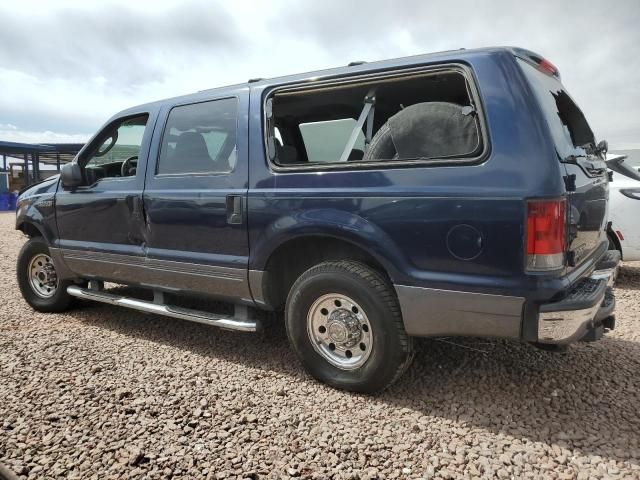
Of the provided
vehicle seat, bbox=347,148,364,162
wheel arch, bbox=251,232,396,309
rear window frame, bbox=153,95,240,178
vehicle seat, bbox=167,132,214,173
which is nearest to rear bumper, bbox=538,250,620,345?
wheel arch, bbox=251,232,396,309

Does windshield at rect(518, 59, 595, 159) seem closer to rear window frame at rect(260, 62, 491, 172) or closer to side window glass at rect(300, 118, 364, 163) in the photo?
rear window frame at rect(260, 62, 491, 172)

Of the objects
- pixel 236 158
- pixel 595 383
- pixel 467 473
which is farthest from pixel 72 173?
pixel 595 383

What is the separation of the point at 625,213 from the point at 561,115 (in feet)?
10.5

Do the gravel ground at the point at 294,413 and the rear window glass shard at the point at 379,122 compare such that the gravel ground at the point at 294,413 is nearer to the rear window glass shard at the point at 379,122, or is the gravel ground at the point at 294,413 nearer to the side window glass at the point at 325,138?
the rear window glass shard at the point at 379,122

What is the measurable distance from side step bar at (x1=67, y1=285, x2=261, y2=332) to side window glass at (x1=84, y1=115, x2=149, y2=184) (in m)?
1.02

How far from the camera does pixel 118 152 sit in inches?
168

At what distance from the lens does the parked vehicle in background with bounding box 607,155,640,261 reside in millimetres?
5211

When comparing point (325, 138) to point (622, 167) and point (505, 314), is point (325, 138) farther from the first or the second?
point (622, 167)

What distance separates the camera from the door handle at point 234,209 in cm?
303

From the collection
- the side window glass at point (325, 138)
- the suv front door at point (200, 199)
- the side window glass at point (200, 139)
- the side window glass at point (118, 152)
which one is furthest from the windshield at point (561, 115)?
the side window glass at point (118, 152)

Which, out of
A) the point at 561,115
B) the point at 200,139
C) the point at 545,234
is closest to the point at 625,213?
the point at 561,115

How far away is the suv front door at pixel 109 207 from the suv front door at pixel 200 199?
166mm

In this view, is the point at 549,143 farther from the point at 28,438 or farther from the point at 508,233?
the point at 28,438

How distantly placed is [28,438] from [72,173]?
233 centimetres
